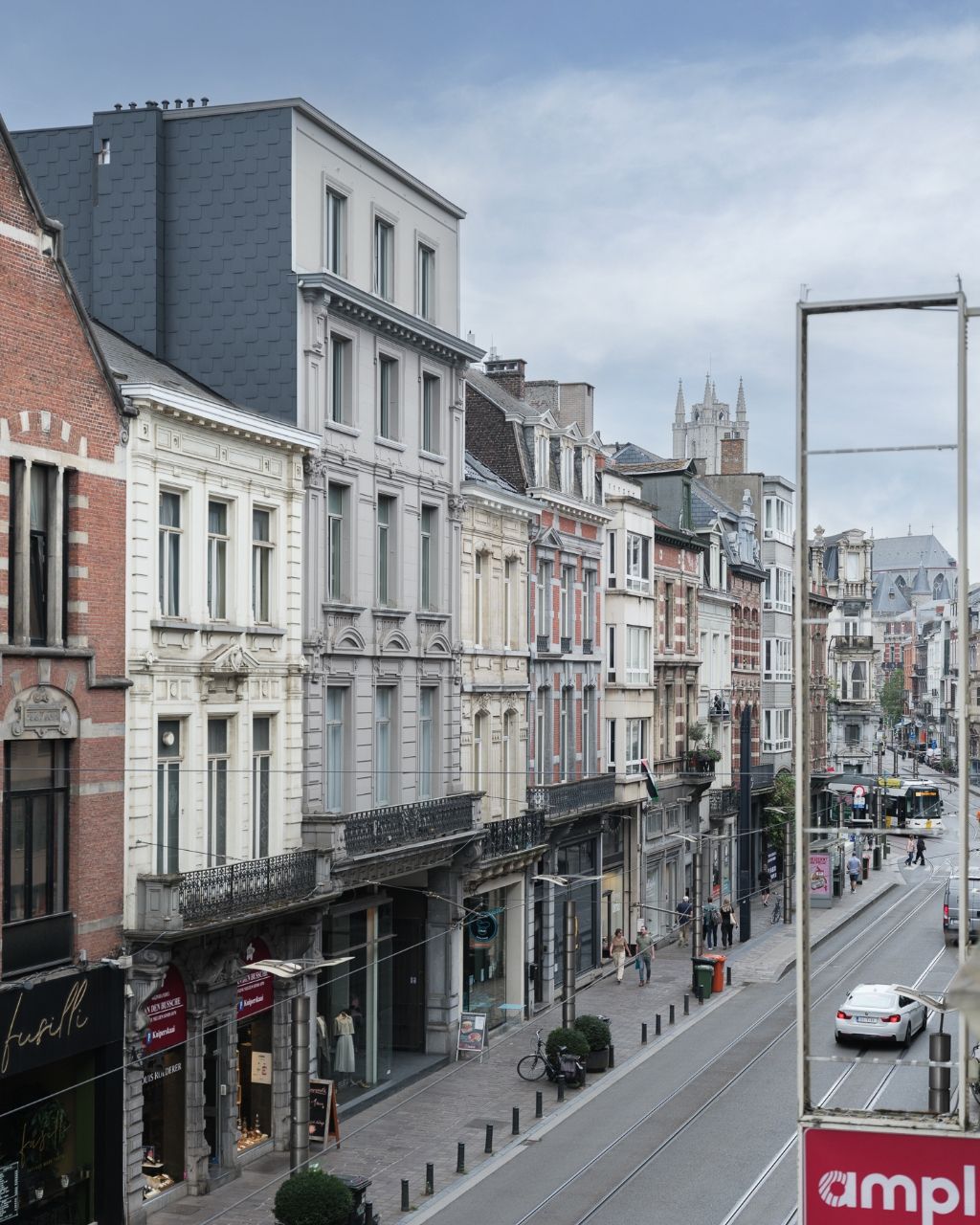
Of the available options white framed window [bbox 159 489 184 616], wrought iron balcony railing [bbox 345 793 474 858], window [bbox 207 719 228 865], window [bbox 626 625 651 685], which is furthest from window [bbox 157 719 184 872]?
window [bbox 626 625 651 685]

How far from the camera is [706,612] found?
64.1m

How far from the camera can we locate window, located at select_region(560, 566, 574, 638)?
47.0m

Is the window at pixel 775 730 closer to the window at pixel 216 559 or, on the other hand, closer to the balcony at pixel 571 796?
the balcony at pixel 571 796

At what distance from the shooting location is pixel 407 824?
33.9 m

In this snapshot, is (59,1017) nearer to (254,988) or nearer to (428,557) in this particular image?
(254,988)

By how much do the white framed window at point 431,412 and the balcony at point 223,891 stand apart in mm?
11232

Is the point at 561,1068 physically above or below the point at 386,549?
below

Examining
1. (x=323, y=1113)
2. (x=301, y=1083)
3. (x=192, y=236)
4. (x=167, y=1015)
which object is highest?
(x=192, y=236)

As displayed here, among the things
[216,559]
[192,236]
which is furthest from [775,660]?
[216,559]

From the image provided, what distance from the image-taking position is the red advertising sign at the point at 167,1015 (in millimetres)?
25594

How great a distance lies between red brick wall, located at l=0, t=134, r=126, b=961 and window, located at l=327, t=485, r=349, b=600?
757cm

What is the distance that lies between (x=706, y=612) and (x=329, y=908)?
113 feet

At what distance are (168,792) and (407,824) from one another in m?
8.14

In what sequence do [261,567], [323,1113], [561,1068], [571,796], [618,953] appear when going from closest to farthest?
[323,1113] → [261,567] → [561,1068] → [571,796] → [618,953]
